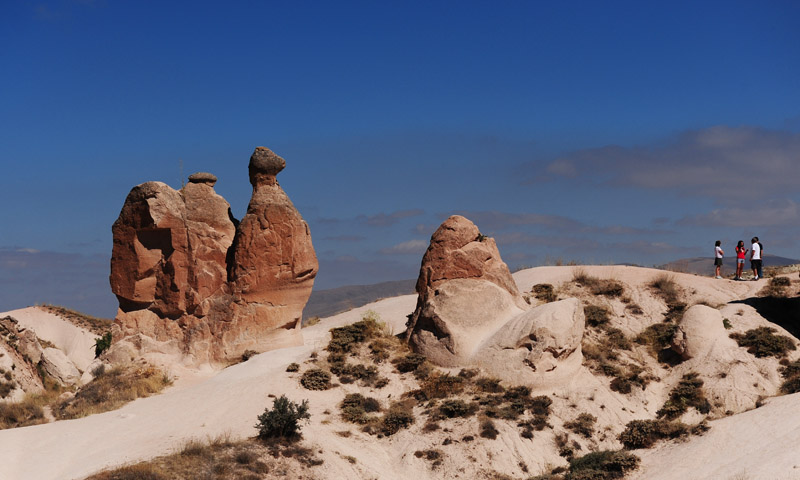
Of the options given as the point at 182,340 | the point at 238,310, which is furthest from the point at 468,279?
the point at 182,340

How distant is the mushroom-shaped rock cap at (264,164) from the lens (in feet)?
83.4

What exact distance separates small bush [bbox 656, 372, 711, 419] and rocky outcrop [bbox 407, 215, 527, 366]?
17.0 feet

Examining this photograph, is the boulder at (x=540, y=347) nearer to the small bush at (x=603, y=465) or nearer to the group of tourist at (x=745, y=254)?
the small bush at (x=603, y=465)

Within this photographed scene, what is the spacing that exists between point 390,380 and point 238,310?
20.1ft

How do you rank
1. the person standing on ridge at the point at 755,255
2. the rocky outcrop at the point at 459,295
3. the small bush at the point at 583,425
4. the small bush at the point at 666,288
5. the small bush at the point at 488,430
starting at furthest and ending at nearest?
the person standing on ridge at the point at 755,255, the small bush at the point at 666,288, the rocky outcrop at the point at 459,295, the small bush at the point at 583,425, the small bush at the point at 488,430

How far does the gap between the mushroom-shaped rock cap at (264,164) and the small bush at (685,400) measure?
14.6 m

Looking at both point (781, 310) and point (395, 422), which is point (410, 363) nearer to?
point (395, 422)

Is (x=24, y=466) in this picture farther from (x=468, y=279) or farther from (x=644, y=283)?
(x=644, y=283)

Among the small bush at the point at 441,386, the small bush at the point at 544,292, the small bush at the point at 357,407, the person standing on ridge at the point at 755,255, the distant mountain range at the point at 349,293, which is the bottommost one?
the distant mountain range at the point at 349,293

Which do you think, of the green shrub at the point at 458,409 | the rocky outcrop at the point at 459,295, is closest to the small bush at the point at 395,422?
the green shrub at the point at 458,409

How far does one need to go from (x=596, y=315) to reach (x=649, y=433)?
776 cm

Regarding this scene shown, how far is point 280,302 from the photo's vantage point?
24.9m

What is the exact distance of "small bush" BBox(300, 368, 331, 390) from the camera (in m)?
21.3

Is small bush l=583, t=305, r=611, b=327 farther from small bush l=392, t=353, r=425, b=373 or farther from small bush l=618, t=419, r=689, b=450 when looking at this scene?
small bush l=618, t=419, r=689, b=450
